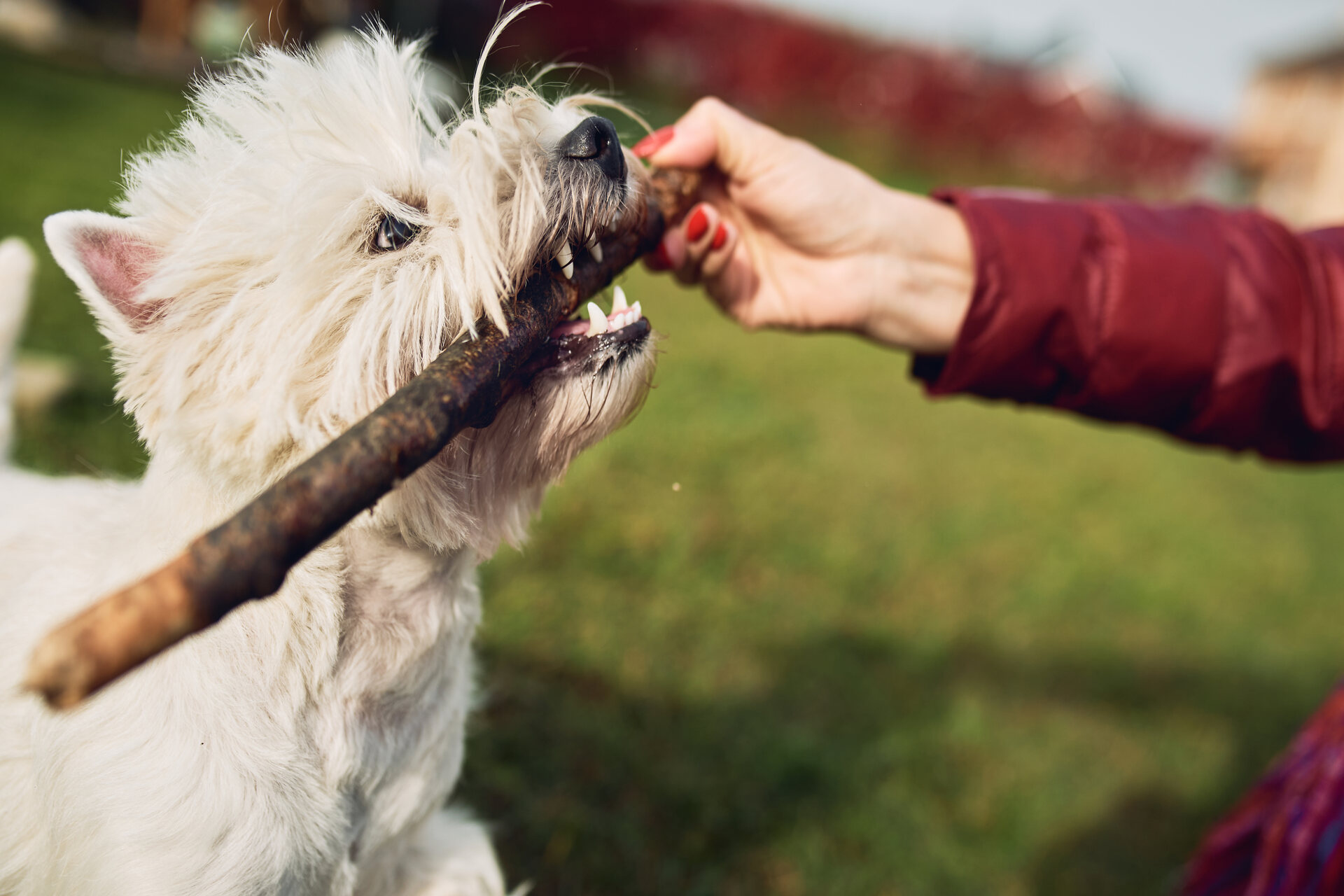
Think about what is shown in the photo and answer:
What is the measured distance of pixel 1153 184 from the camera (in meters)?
32.3

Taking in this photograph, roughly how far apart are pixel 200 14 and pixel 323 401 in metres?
20.7

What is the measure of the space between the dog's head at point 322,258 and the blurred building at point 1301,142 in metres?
42.3

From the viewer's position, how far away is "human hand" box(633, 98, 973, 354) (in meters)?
2.72

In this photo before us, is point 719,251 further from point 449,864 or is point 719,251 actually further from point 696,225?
point 449,864

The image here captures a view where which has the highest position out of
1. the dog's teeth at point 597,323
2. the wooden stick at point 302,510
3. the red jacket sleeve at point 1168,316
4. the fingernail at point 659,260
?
the wooden stick at point 302,510

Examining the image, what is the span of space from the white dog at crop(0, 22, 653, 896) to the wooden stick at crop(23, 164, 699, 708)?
79mm

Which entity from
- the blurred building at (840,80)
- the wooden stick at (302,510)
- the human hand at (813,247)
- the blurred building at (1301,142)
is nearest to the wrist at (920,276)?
the human hand at (813,247)

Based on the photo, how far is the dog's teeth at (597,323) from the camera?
78.7 inches

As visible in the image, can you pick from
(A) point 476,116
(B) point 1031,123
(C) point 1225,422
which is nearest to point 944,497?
(C) point 1225,422

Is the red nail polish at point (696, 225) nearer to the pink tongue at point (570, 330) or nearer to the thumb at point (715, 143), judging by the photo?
the thumb at point (715, 143)

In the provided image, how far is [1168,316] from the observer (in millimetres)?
2656

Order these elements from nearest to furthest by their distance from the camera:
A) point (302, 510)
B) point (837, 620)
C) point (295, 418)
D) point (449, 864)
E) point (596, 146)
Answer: point (302, 510)
point (295, 418)
point (596, 146)
point (449, 864)
point (837, 620)

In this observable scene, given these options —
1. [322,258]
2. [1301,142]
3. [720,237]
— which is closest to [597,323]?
[322,258]

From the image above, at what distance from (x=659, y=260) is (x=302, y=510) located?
1.63 meters
